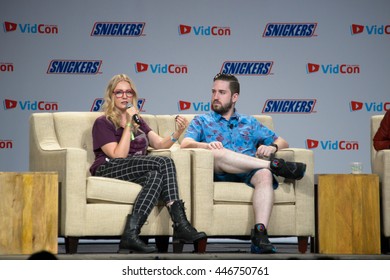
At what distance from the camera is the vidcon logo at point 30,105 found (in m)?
7.36

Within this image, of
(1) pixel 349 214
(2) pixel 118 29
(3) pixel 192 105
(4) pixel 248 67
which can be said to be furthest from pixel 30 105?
(1) pixel 349 214

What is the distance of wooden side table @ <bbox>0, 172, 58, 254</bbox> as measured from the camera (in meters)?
4.62

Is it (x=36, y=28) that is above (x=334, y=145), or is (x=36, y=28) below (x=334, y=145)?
above

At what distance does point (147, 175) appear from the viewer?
4922mm

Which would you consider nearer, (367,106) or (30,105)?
(30,105)

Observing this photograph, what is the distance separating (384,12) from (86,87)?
2629 mm

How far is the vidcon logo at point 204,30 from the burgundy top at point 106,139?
7.47ft

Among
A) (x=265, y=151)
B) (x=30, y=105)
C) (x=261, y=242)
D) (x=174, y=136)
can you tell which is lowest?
(x=261, y=242)

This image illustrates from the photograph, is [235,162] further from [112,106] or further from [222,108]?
[112,106]

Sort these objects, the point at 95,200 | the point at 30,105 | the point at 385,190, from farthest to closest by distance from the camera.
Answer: the point at 30,105, the point at 385,190, the point at 95,200

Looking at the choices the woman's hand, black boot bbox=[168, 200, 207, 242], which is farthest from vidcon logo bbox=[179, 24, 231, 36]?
black boot bbox=[168, 200, 207, 242]

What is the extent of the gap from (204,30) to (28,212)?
10.8 feet
